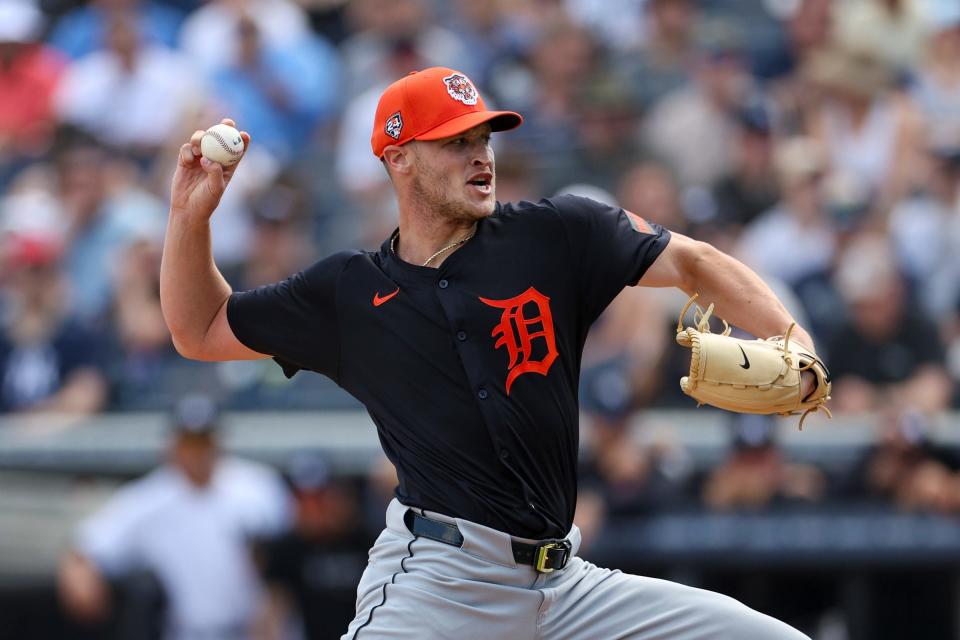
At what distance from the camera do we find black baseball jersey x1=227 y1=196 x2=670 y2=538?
3.81 m

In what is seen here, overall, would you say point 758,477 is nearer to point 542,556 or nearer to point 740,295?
point 740,295

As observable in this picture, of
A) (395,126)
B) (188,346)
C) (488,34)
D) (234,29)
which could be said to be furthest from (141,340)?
(395,126)

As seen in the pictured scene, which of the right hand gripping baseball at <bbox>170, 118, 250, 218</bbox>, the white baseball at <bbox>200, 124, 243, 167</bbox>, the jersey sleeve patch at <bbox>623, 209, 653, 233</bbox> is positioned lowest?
the jersey sleeve patch at <bbox>623, 209, 653, 233</bbox>

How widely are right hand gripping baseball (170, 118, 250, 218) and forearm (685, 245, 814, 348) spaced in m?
1.22

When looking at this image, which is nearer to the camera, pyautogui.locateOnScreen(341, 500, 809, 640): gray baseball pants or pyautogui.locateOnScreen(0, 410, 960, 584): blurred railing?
pyautogui.locateOnScreen(341, 500, 809, 640): gray baseball pants

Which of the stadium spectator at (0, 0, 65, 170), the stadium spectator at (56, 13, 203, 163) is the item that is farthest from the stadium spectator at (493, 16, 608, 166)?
the stadium spectator at (0, 0, 65, 170)

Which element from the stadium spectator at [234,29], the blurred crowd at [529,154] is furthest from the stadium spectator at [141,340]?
the stadium spectator at [234,29]

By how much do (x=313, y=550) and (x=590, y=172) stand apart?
2.59 metres

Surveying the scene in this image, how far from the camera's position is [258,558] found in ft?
25.1

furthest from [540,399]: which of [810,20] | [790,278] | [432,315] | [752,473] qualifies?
[810,20]

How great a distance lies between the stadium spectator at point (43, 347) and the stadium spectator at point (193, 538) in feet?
3.12

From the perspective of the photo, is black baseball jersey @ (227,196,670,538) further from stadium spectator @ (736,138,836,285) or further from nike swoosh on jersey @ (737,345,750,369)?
stadium spectator @ (736,138,836,285)

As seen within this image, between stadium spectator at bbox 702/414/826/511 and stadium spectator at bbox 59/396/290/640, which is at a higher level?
stadium spectator at bbox 702/414/826/511

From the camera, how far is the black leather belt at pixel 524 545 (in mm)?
3811
